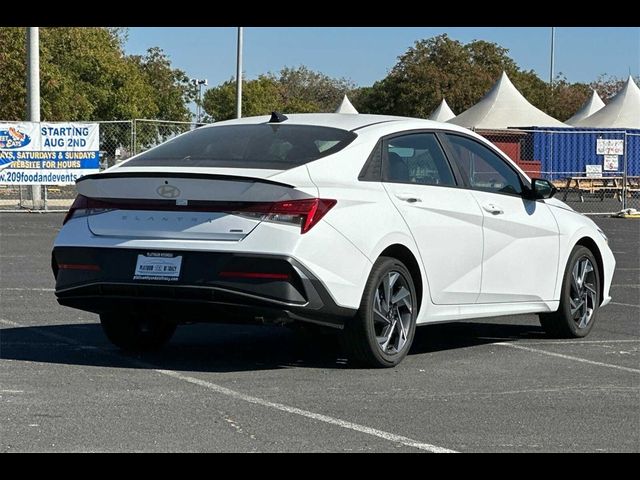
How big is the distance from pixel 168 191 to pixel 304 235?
0.90m

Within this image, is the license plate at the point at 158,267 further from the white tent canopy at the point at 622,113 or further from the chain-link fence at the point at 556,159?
the white tent canopy at the point at 622,113

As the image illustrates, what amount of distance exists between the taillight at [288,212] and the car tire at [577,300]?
2952mm

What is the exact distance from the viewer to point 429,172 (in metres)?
9.25

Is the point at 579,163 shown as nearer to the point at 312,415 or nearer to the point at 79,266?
the point at 79,266

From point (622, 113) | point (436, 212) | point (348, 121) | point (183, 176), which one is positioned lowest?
point (436, 212)

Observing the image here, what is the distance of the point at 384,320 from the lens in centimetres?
846

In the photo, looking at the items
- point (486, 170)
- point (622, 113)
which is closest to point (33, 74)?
point (486, 170)

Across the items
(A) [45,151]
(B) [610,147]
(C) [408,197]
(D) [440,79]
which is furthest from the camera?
(D) [440,79]

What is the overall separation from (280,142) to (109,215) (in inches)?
48.1

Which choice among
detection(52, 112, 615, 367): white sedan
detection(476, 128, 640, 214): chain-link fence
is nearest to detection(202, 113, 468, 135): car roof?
detection(52, 112, 615, 367): white sedan

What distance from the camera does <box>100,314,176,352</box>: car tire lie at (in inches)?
355

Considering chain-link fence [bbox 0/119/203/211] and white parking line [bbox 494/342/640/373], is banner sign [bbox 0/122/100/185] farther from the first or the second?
white parking line [bbox 494/342/640/373]
